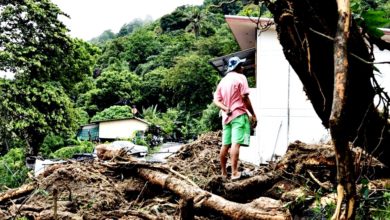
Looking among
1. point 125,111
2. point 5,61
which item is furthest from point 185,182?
point 125,111

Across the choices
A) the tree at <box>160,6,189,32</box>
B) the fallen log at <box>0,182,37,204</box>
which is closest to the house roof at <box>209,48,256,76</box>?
the fallen log at <box>0,182,37,204</box>

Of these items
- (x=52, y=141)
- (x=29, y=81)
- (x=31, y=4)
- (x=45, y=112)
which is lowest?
(x=52, y=141)

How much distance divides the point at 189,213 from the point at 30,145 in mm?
22311

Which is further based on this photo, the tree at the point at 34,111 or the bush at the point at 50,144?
the bush at the point at 50,144

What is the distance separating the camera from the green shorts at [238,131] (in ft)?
17.0

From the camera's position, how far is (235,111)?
5297 millimetres

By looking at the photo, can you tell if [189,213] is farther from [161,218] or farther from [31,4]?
[31,4]

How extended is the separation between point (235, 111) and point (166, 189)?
1.24 meters

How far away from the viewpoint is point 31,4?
2361cm

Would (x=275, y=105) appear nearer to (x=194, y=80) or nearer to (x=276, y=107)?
(x=276, y=107)

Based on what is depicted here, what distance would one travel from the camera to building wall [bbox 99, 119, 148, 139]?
41.8 metres

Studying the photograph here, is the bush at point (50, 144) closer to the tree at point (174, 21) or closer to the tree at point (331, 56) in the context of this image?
the tree at point (331, 56)

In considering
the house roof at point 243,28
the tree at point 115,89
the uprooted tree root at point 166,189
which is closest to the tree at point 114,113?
the tree at point 115,89

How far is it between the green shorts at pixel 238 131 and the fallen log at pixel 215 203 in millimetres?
871
